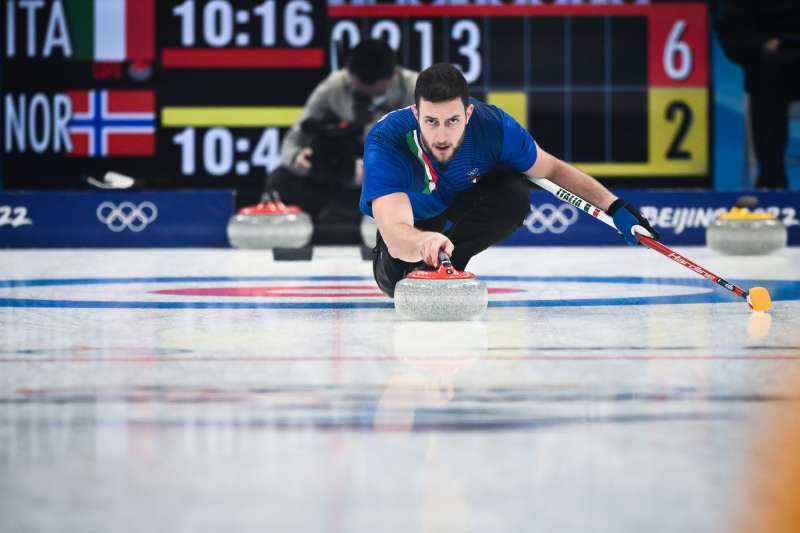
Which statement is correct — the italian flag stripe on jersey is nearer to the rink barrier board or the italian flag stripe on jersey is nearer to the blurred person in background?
the rink barrier board

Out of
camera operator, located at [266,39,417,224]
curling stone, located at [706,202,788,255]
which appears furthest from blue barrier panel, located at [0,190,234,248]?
curling stone, located at [706,202,788,255]

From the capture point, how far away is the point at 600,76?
33.3 feet

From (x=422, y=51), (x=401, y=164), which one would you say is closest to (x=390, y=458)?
(x=401, y=164)

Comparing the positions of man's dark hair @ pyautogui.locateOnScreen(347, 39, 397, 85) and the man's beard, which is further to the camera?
man's dark hair @ pyautogui.locateOnScreen(347, 39, 397, 85)

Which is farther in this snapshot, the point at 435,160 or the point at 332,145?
the point at 332,145

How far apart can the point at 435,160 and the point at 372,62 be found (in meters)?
3.78

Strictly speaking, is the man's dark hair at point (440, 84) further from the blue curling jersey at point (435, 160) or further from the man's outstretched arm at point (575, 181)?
the man's outstretched arm at point (575, 181)

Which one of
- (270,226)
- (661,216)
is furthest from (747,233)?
(270,226)

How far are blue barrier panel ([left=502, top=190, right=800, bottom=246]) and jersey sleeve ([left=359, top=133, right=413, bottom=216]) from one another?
520 cm

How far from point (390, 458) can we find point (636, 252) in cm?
676

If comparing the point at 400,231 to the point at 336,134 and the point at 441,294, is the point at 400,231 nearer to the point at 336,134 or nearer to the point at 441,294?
the point at 441,294

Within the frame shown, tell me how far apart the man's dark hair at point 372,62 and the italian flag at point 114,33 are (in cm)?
248

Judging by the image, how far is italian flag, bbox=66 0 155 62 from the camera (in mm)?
10102

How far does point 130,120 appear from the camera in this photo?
33.2 ft
